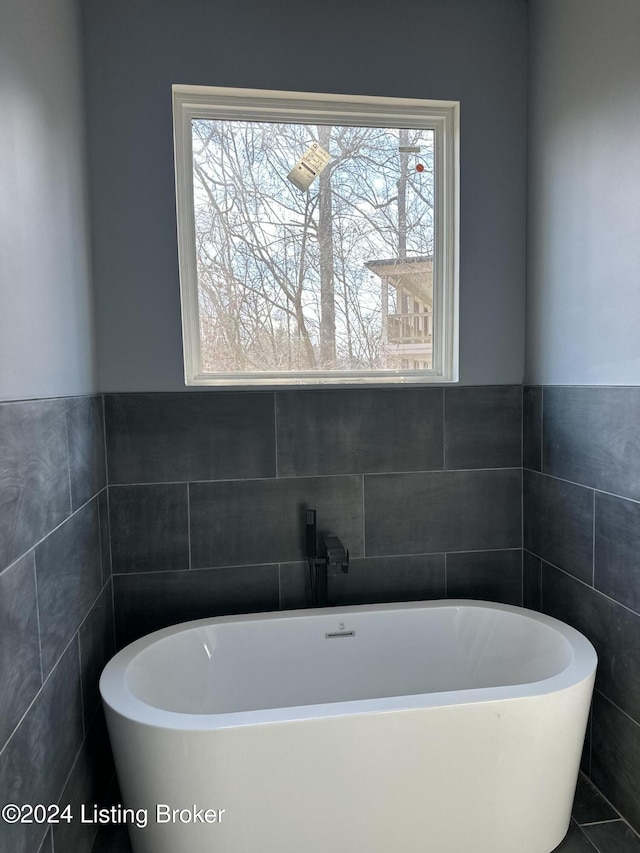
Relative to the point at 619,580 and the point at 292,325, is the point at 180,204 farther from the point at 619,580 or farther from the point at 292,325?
the point at 619,580

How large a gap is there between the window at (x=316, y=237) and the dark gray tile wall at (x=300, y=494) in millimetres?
175

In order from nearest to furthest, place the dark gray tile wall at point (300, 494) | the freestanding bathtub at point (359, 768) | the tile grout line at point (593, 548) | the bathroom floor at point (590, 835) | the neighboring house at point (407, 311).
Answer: the freestanding bathtub at point (359, 768) → the bathroom floor at point (590, 835) → the tile grout line at point (593, 548) → the dark gray tile wall at point (300, 494) → the neighboring house at point (407, 311)

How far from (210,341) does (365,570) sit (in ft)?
3.93

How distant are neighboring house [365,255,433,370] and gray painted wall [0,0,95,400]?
4.04 ft

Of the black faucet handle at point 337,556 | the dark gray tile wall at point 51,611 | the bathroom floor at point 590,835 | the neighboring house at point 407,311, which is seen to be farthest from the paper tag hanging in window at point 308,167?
the bathroom floor at point 590,835

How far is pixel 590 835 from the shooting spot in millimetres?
1874

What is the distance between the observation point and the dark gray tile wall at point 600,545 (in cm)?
186

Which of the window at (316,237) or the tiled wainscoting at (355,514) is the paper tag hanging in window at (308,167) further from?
the tiled wainscoting at (355,514)

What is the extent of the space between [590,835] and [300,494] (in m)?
1.54

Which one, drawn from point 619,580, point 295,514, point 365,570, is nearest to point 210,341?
point 295,514

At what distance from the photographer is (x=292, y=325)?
246 cm

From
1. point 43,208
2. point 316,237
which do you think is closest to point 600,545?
point 316,237

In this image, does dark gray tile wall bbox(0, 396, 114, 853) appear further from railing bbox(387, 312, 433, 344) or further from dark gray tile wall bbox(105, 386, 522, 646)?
railing bbox(387, 312, 433, 344)

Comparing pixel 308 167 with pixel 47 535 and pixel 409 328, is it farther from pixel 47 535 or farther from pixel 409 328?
pixel 47 535
